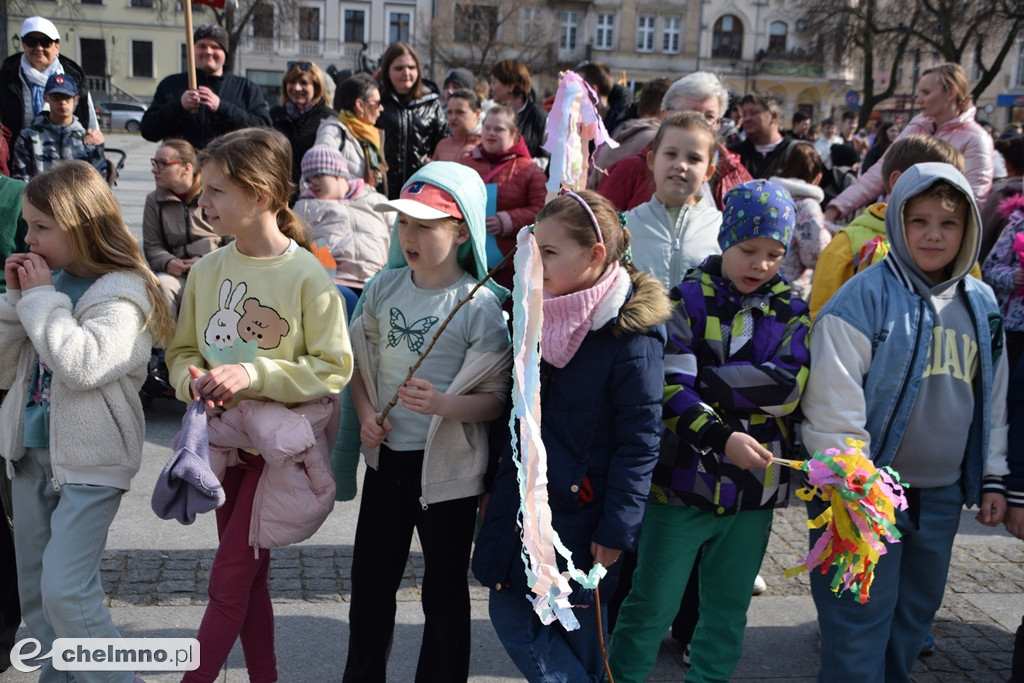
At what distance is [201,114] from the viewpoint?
6.08 meters

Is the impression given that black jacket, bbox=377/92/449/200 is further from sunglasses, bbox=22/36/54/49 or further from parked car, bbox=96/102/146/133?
parked car, bbox=96/102/146/133

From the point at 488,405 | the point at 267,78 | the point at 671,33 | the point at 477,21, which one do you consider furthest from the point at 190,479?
the point at 671,33

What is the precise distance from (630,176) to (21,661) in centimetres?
307

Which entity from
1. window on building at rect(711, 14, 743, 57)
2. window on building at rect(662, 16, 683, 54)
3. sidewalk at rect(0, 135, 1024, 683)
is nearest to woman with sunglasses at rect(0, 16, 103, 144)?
sidewalk at rect(0, 135, 1024, 683)

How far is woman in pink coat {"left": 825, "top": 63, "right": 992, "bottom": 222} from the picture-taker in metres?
5.49

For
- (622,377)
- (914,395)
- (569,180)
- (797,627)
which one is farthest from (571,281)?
(797,627)

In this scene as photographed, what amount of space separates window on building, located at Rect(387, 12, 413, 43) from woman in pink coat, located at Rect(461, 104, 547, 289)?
5446cm

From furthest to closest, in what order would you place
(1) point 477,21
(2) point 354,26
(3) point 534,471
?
(2) point 354,26
(1) point 477,21
(3) point 534,471

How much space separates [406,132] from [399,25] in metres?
53.8

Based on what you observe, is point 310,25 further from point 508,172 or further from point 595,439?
point 595,439

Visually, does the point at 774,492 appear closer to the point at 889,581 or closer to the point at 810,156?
the point at 889,581

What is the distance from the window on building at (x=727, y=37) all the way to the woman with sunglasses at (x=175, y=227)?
204 feet

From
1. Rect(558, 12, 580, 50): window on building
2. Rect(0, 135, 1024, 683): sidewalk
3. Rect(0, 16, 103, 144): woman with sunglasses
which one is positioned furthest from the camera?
Rect(558, 12, 580, 50): window on building

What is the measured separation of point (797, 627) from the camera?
388 centimetres
